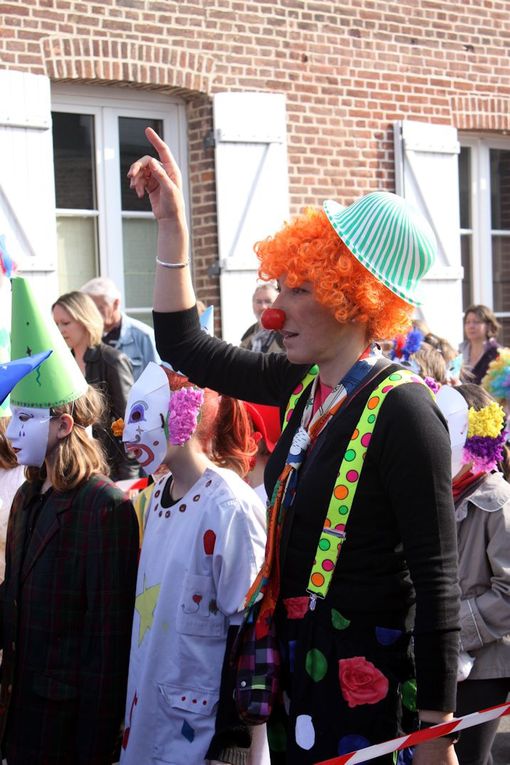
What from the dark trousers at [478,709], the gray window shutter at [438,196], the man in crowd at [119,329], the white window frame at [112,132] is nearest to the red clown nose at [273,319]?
the dark trousers at [478,709]

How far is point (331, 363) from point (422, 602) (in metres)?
0.54

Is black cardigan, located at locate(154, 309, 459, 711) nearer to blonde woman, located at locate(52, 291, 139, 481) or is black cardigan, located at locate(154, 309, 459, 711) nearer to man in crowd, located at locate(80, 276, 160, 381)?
blonde woman, located at locate(52, 291, 139, 481)

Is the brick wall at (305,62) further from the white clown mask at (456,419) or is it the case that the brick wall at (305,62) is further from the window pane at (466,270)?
the white clown mask at (456,419)

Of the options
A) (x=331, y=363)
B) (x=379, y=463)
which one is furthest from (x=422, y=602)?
(x=331, y=363)

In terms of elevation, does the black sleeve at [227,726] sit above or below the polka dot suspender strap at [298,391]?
below

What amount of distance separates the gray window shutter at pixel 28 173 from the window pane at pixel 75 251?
A: 0.47 m

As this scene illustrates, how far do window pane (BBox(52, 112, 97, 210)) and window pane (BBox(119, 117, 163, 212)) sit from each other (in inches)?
8.9

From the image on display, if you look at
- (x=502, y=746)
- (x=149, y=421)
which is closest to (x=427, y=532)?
(x=149, y=421)

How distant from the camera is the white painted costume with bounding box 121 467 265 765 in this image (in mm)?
2672

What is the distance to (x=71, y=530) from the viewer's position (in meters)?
2.87

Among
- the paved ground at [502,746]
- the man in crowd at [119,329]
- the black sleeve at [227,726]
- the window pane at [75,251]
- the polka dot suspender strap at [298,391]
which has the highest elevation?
the window pane at [75,251]

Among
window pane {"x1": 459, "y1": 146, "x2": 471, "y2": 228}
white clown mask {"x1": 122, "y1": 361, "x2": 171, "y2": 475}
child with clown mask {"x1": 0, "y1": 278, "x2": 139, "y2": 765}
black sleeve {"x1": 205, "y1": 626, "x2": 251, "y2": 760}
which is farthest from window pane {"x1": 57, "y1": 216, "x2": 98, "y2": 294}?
black sleeve {"x1": 205, "y1": 626, "x2": 251, "y2": 760}

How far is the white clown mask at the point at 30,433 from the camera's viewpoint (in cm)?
297

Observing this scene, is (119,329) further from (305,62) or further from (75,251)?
(305,62)
